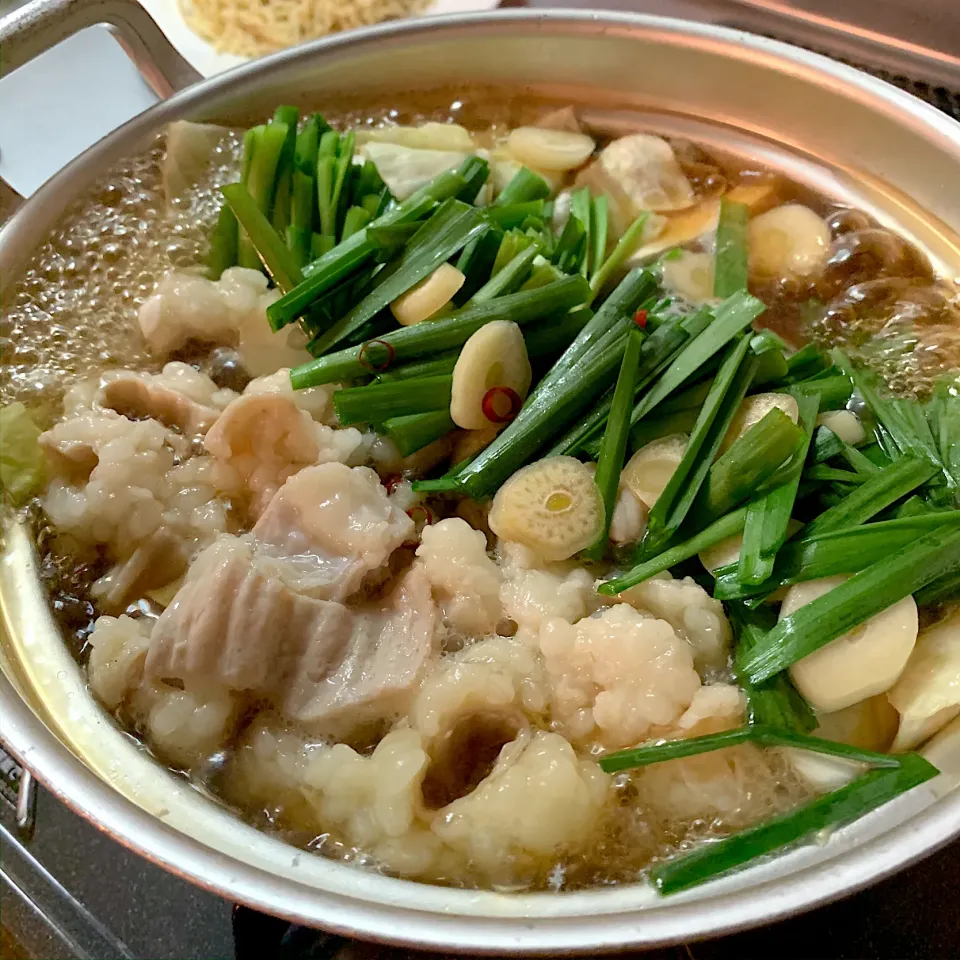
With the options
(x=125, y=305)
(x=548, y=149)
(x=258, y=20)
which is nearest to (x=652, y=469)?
(x=548, y=149)

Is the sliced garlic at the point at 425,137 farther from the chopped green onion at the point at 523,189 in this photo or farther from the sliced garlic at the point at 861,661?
the sliced garlic at the point at 861,661

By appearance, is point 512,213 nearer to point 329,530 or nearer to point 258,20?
point 329,530

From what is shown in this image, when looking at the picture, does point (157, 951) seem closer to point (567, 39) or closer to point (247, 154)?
point (247, 154)

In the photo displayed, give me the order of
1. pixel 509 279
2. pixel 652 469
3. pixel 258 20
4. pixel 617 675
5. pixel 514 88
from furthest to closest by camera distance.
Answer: pixel 258 20 < pixel 514 88 < pixel 509 279 < pixel 652 469 < pixel 617 675

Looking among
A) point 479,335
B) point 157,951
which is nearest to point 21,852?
point 157,951

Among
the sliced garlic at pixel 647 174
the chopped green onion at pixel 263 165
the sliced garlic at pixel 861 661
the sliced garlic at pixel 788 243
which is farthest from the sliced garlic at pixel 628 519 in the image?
the chopped green onion at pixel 263 165
